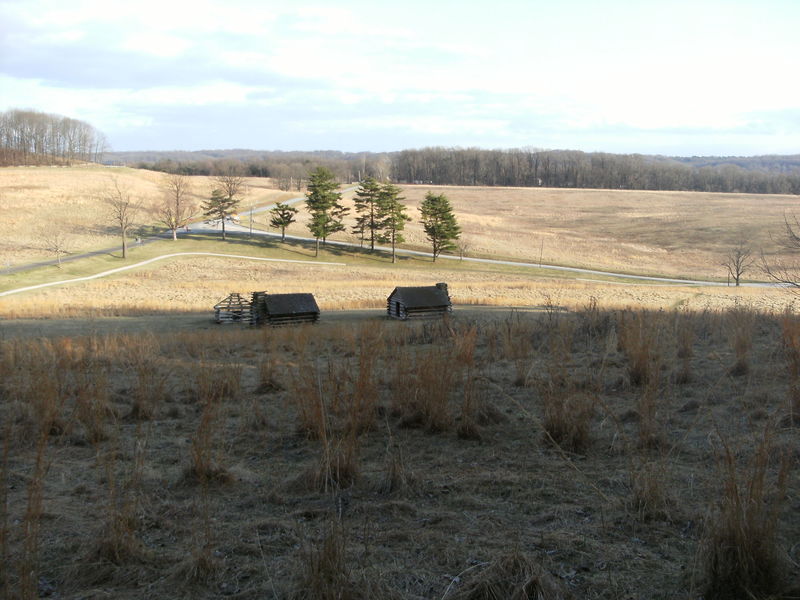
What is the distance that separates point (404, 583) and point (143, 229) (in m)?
72.6

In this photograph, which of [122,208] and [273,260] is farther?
[122,208]

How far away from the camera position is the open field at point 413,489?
3043 millimetres

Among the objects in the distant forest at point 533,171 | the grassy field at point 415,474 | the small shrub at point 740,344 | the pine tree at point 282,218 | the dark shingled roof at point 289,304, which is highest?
the distant forest at point 533,171

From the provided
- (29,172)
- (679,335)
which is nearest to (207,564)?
(679,335)

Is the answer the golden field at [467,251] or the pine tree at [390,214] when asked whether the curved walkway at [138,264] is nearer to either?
the golden field at [467,251]

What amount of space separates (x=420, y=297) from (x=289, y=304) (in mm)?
5334

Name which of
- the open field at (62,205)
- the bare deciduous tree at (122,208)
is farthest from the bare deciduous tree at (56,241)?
the bare deciduous tree at (122,208)

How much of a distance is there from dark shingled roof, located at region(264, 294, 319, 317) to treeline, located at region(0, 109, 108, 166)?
123740mm

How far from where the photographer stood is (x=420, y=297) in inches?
987

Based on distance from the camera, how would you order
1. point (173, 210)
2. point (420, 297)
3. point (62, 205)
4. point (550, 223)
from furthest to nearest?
point (550, 223), point (173, 210), point (62, 205), point (420, 297)

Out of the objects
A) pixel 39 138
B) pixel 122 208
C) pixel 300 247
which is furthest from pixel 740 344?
pixel 39 138

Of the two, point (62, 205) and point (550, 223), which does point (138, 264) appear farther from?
→ point (550, 223)

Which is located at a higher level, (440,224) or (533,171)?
(533,171)

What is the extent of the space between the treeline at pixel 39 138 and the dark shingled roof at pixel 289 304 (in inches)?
4872
